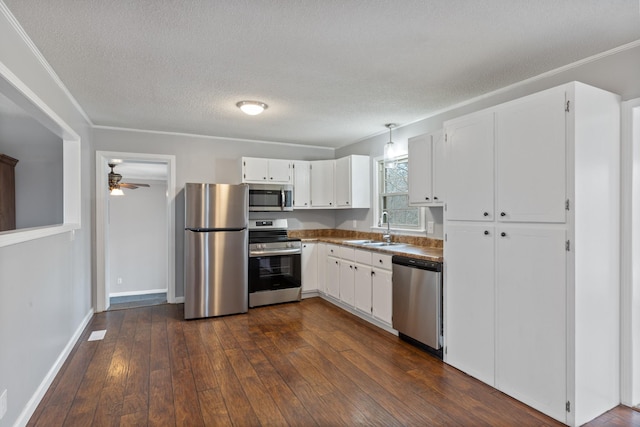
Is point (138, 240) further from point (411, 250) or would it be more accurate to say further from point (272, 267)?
point (411, 250)

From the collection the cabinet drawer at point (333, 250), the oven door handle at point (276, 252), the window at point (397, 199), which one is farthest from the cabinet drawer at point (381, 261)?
the oven door handle at point (276, 252)

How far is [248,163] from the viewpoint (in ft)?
16.1

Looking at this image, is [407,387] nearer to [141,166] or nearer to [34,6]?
[34,6]

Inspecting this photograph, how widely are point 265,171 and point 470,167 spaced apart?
3050 millimetres

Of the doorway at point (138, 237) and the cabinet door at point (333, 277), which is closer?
the cabinet door at point (333, 277)

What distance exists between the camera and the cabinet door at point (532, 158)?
2.12 m

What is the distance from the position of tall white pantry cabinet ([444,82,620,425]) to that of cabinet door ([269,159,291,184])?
9.85ft

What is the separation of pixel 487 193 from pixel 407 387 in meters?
1.54

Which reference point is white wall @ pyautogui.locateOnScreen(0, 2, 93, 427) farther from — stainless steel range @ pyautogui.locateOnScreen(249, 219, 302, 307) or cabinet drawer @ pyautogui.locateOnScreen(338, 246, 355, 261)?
cabinet drawer @ pyautogui.locateOnScreen(338, 246, 355, 261)

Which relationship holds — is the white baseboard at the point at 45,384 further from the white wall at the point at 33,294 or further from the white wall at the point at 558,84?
the white wall at the point at 558,84

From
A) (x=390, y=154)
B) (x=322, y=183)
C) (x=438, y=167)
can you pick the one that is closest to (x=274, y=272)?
(x=322, y=183)

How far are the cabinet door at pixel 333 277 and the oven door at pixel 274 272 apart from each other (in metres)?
0.41

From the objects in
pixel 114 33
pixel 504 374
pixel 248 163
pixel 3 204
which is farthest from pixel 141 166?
pixel 504 374

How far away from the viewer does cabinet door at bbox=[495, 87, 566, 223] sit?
83.5 inches
